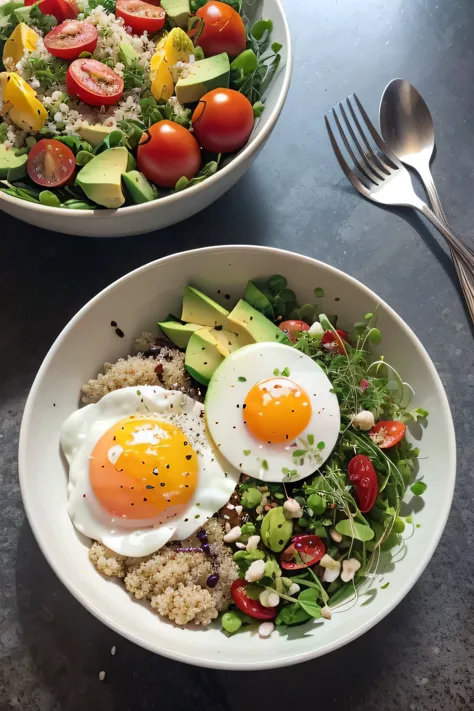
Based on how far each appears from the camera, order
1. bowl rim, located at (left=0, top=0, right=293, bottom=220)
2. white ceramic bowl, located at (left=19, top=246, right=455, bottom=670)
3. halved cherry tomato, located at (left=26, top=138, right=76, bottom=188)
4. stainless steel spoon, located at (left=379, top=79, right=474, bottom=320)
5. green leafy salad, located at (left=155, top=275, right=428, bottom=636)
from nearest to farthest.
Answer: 1. white ceramic bowl, located at (left=19, top=246, right=455, bottom=670)
2. green leafy salad, located at (left=155, top=275, right=428, bottom=636)
3. bowl rim, located at (left=0, top=0, right=293, bottom=220)
4. halved cherry tomato, located at (left=26, top=138, right=76, bottom=188)
5. stainless steel spoon, located at (left=379, top=79, right=474, bottom=320)

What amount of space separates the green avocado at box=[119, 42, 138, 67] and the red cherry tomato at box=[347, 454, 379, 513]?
4.69ft

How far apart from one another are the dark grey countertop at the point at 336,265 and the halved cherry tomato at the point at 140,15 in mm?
562

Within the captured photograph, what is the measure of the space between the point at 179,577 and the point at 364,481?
55cm

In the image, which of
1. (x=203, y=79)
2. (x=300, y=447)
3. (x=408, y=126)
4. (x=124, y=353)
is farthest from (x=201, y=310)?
(x=408, y=126)

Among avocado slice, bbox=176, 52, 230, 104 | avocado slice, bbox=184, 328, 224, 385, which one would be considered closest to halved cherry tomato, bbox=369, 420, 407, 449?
avocado slice, bbox=184, 328, 224, 385

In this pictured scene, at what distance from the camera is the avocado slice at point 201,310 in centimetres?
179

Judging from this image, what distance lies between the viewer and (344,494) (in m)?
1.62

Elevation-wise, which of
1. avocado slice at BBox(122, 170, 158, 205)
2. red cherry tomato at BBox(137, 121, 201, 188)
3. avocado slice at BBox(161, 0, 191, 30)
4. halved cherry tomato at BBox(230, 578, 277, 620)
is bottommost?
halved cherry tomato at BBox(230, 578, 277, 620)

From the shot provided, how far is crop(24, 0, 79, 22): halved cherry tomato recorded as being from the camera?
78.4 inches

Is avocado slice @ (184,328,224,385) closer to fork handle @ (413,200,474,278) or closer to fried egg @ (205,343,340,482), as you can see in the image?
fried egg @ (205,343,340,482)

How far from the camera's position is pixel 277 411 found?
1668mm

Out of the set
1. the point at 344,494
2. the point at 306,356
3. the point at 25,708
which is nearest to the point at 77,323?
the point at 306,356

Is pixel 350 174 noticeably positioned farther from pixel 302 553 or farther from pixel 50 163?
pixel 302 553

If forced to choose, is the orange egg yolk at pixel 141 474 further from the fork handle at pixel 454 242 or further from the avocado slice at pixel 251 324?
the fork handle at pixel 454 242
